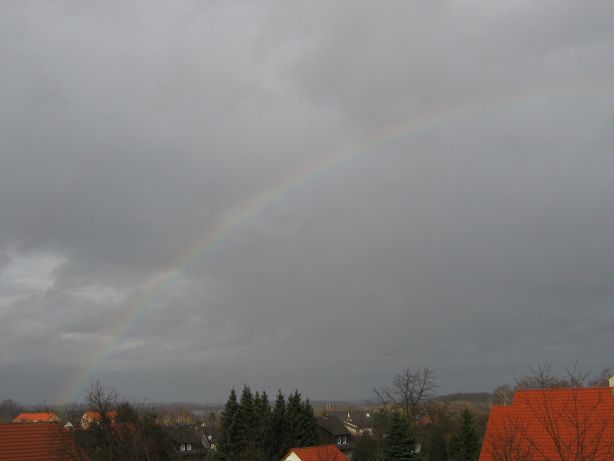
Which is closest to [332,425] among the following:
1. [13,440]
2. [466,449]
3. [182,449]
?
[182,449]

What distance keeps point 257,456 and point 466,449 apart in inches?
713

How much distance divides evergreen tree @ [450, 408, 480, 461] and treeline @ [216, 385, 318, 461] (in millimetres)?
15129

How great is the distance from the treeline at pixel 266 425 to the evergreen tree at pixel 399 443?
57.6ft

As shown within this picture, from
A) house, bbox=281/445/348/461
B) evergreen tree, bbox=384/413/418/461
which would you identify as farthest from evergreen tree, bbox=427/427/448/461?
evergreen tree, bbox=384/413/418/461

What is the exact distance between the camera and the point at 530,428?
98.6 ft

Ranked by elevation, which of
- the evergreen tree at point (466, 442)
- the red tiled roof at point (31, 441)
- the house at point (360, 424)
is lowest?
the house at point (360, 424)

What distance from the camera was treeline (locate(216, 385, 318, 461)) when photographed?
179 ft

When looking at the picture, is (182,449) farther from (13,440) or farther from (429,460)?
(13,440)

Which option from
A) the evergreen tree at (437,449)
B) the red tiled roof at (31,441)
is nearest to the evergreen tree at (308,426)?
the evergreen tree at (437,449)

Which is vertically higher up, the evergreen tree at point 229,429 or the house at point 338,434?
the evergreen tree at point 229,429

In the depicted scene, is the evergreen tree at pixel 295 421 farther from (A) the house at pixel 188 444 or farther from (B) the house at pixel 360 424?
(A) the house at pixel 188 444

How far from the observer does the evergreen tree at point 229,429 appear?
54.8 meters

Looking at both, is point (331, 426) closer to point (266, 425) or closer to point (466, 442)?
point (266, 425)

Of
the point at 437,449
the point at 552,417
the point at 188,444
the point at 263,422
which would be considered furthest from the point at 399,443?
the point at 188,444
